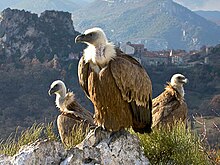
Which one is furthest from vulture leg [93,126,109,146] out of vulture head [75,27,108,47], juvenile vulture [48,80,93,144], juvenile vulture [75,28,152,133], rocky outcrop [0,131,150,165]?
juvenile vulture [48,80,93,144]

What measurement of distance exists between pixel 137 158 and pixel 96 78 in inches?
35.5

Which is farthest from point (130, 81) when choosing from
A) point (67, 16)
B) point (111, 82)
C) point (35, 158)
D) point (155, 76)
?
point (67, 16)

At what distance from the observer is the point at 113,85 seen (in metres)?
5.37

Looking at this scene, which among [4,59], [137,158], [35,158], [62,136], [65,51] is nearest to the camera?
[35,158]

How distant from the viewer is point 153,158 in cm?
550

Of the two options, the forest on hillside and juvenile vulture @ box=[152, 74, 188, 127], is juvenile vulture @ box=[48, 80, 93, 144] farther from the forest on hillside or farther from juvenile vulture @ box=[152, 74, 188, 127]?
the forest on hillside

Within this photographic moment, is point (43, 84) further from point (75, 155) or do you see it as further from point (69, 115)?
point (75, 155)

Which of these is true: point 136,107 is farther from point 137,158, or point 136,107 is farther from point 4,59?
point 4,59

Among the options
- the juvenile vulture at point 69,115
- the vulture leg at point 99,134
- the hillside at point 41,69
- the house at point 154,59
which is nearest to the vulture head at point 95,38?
the vulture leg at point 99,134

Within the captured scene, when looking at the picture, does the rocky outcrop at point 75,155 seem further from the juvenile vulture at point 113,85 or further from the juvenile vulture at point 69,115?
the juvenile vulture at point 69,115

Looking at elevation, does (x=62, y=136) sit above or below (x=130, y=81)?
below

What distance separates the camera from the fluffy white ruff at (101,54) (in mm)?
5328

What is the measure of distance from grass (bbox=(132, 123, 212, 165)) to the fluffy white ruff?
0.97 meters

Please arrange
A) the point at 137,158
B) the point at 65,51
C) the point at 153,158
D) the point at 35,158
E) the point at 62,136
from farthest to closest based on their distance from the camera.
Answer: the point at 65,51
the point at 62,136
the point at 153,158
the point at 137,158
the point at 35,158
